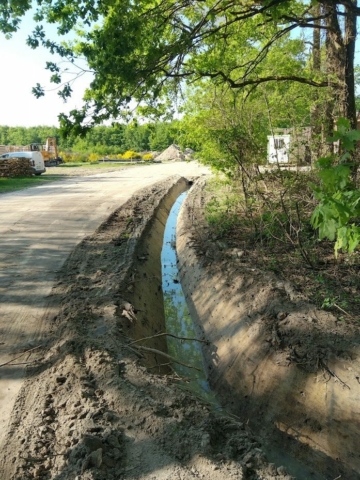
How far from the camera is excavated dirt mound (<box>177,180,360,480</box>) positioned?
462 cm

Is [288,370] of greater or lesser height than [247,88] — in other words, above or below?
below

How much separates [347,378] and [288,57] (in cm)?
1014

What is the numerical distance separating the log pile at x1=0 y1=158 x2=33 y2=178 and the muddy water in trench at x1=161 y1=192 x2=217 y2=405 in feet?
60.8

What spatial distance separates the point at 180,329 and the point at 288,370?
3374 millimetres

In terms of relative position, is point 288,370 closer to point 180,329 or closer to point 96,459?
point 96,459

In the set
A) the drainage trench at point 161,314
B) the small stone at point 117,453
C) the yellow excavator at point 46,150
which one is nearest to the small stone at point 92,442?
the small stone at point 117,453

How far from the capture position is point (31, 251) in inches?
372

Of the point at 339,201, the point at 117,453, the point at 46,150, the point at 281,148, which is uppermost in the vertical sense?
the point at 46,150

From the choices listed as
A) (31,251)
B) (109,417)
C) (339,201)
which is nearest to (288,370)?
(339,201)

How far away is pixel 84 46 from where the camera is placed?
6773 mm

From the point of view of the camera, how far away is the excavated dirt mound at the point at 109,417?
3.45 m

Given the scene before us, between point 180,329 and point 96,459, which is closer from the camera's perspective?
point 96,459

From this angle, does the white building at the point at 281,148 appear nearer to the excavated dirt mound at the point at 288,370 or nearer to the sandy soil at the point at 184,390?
the sandy soil at the point at 184,390

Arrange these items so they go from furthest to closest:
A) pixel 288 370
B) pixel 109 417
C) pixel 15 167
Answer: pixel 15 167 < pixel 288 370 < pixel 109 417
